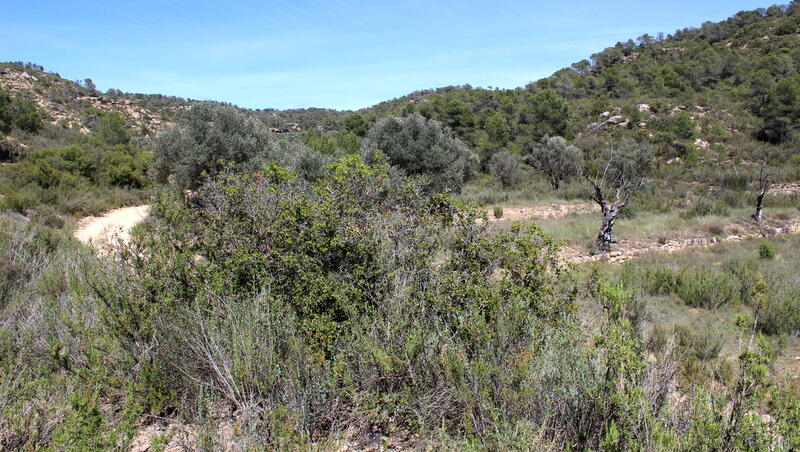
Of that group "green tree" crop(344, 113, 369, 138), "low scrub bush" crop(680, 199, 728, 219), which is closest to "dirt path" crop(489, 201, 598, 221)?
"low scrub bush" crop(680, 199, 728, 219)

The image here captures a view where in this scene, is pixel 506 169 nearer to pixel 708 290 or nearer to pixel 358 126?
pixel 358 126

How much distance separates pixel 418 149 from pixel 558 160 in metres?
13.2

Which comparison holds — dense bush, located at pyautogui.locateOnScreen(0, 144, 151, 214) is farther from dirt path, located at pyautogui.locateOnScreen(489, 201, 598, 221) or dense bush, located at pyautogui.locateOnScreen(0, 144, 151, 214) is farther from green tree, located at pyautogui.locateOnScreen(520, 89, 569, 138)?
green tree, located at pyautogui.locateOnScreen(520, 89, 569, 138)

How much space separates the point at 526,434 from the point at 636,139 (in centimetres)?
3533

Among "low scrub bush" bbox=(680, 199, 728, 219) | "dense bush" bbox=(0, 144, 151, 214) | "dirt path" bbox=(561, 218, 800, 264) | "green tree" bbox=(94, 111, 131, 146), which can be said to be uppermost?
"green tree" bbox=(94, 111, 131, 146)

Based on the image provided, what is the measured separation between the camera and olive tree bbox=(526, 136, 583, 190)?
27766 mm

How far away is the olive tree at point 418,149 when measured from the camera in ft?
61.6

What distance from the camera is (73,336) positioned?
4.14m

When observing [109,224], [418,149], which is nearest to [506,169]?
[418,149]

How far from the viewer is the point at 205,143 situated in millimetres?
16375

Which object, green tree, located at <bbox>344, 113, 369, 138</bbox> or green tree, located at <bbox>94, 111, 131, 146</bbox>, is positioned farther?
green tree, located at <bbox>344, 113, 369, 138</bbox>

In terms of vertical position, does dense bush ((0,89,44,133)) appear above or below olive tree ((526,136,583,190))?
above

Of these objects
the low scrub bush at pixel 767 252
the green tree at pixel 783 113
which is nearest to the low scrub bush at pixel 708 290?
the low scrub bush at pixel 767 252

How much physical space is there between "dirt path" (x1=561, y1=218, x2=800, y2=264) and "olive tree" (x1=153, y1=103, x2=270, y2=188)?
11912mm
